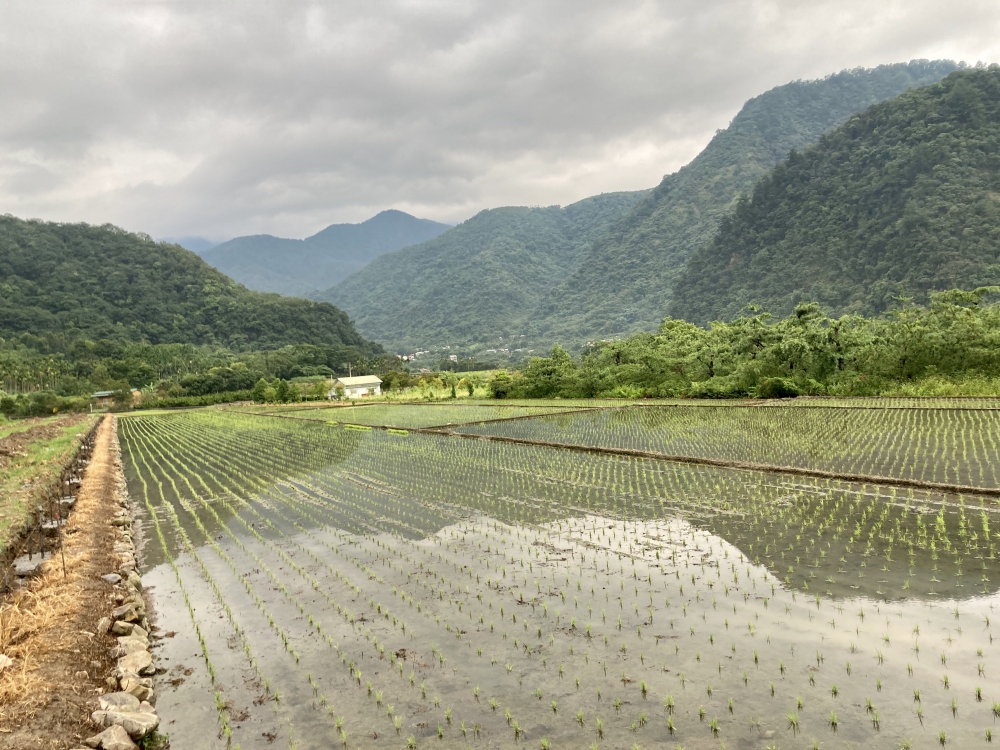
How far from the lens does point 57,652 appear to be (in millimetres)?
6172

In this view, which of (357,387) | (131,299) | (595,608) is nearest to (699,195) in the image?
(357,387)

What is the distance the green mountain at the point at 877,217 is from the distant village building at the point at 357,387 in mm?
50250

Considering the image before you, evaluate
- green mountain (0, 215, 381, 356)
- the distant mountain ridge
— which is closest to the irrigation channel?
green mountain (0, 215, 381, 356)

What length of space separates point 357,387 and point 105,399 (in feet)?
88.8

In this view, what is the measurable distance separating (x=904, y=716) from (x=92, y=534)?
12.5 m

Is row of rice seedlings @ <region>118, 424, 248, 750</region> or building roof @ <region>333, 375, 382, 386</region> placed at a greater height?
building roof @ <region>333, 375, 382, 386</region>

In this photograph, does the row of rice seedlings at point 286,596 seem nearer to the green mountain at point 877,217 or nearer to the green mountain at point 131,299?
the green mountain at point 877,217

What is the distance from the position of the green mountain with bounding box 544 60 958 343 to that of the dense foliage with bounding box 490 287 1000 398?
8542cm

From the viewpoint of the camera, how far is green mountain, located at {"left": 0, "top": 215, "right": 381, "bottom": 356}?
294ft

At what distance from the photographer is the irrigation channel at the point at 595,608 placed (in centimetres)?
484

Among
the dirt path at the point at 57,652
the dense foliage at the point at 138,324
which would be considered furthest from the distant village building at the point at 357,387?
the dirt path at the point at 57,652

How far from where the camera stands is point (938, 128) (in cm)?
6731

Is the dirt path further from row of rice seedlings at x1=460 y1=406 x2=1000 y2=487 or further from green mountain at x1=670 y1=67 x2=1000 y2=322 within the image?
green mountain at x1=670 y1=67 x2=1000 y2=322

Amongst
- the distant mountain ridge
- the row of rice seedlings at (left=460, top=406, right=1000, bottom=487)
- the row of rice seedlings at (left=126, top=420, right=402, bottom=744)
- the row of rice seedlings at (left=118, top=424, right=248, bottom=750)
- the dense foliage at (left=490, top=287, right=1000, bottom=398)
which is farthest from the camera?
the distant mountain ridge
